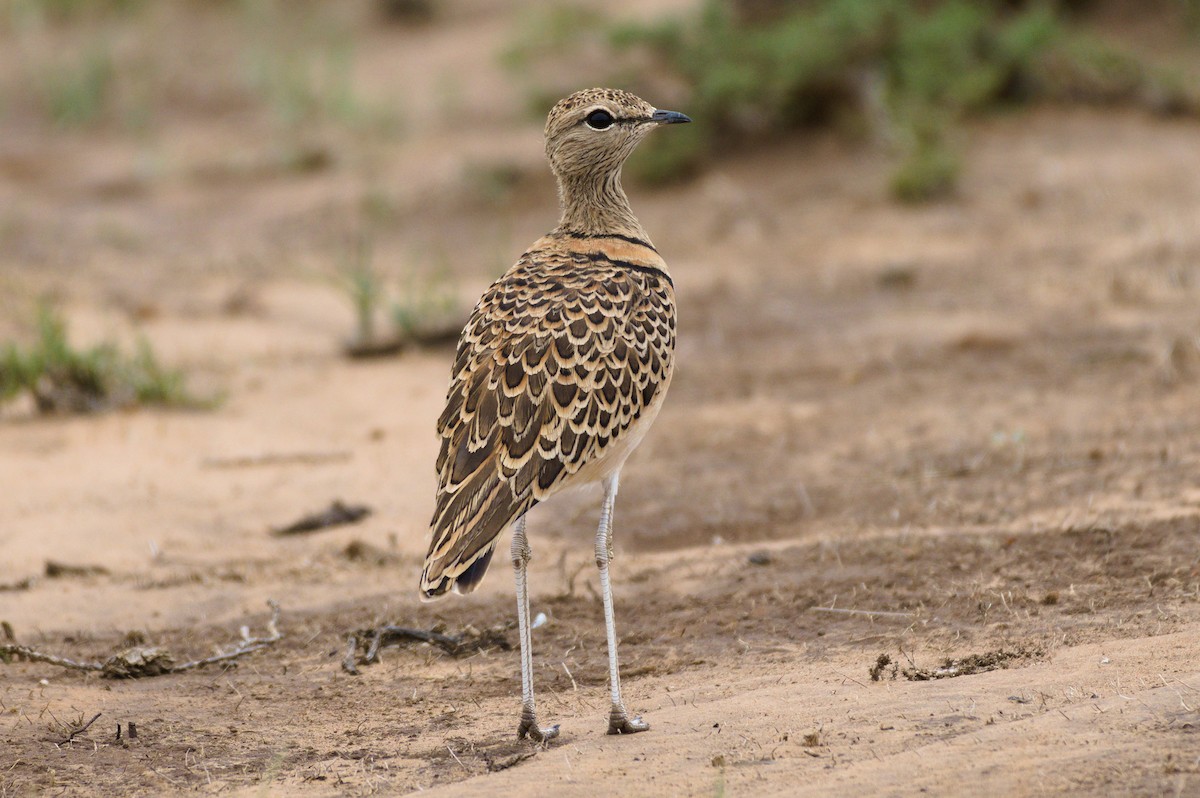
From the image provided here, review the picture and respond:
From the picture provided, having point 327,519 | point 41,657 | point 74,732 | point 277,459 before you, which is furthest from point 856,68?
point 74,732

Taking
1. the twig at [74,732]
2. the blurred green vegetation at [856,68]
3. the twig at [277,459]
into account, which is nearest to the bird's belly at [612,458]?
the twig at [74,732]

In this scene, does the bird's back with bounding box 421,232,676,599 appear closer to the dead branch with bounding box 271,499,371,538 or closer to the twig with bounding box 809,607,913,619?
the twig with bounding box 809,607,913,619

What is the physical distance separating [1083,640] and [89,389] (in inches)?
222

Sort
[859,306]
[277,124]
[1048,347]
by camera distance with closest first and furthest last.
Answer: [1048,347] → [859,306] → [277,124]

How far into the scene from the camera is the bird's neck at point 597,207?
518 centimetres

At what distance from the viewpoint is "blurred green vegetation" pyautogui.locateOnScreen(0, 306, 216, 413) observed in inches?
308

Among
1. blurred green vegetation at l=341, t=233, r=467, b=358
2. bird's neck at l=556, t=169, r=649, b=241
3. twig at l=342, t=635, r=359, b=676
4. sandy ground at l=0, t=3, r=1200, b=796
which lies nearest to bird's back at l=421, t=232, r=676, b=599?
bird's neck at l=556, t=169, r=649, b=241

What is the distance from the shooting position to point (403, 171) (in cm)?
1309

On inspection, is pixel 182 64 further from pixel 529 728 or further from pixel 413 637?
pixel 529 728

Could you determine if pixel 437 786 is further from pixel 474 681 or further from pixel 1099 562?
pixel 1099 562

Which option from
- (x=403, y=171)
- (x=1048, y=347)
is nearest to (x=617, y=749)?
(x=1048, y=347)

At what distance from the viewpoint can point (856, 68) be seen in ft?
38.8

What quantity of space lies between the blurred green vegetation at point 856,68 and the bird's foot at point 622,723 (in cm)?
728

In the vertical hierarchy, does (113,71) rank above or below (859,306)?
above
